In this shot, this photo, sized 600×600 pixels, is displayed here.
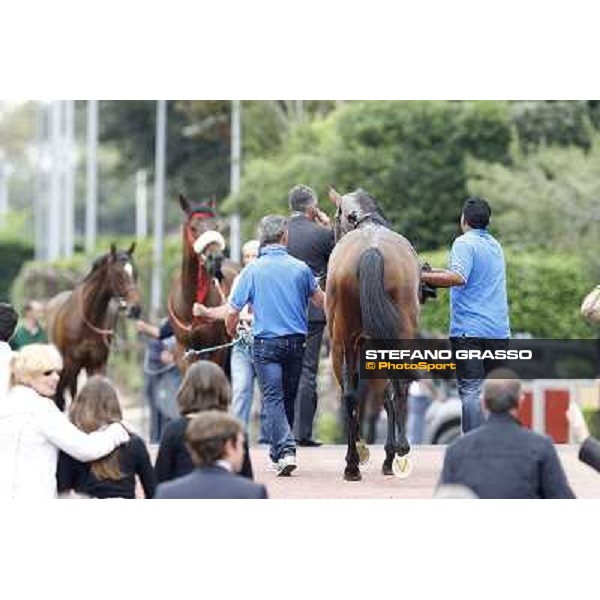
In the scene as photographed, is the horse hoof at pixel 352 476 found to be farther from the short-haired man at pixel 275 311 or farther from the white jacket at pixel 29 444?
the white jacket at pixel 29 444

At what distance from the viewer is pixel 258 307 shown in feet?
49.3

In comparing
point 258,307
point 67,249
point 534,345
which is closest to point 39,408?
point 258,307

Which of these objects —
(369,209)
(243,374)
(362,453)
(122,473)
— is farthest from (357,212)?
(122,473)

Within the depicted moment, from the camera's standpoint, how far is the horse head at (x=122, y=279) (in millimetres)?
21125

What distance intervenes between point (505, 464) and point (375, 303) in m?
3.85

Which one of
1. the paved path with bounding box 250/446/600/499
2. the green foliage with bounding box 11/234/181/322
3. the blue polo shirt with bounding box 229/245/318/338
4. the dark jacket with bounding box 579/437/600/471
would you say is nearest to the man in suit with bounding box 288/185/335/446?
the paved path with bounding box 250/446/600/499

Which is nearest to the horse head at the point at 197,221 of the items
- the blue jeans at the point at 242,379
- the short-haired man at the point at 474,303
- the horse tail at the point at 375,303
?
the blue jeans at the point at 242,379

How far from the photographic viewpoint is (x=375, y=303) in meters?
14.6
